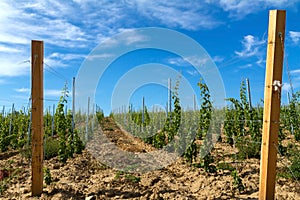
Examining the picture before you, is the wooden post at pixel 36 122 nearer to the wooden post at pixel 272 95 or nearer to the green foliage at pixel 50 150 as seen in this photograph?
the wooden post at pixel 272 95

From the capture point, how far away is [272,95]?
4121 mm

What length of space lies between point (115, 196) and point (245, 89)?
5.76m

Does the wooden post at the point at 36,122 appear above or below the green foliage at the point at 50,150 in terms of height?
above

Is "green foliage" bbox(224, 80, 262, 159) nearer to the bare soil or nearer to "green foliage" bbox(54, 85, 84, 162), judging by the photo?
the bare soil

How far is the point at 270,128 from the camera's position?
162 inches

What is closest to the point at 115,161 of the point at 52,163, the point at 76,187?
the point at 52,163

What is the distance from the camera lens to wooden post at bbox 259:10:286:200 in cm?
410

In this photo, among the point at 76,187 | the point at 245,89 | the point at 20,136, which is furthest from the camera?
the point at 20,136

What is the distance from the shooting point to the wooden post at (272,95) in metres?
4.10

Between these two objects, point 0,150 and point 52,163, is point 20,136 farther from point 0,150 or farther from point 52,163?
point 52,163

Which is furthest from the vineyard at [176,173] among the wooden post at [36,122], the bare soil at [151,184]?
the wooden post at [36,122]

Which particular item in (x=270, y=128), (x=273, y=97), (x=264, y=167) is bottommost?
(x=264, y=167)

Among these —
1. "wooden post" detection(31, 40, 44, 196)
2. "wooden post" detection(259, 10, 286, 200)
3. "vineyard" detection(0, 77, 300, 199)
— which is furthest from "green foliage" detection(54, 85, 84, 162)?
"wooden post" detection(259, 10, 286, 200)

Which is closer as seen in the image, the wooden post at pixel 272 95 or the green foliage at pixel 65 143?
the wooden post at pixel 272 95
